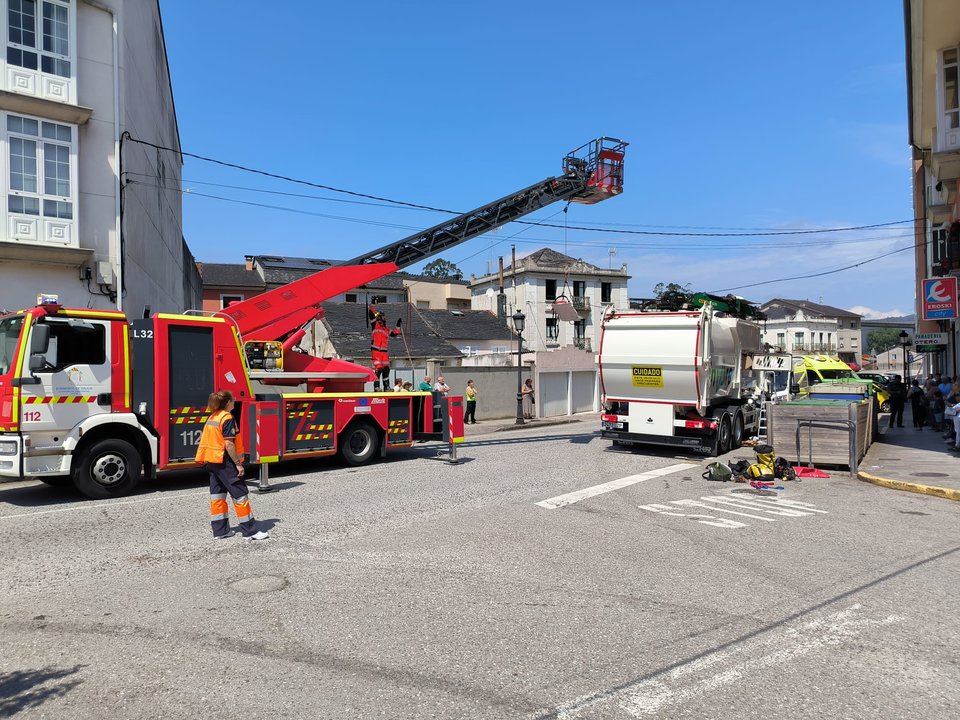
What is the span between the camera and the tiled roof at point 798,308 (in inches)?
3642

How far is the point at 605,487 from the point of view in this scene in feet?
36.1

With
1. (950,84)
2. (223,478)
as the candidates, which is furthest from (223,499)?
(950,84)

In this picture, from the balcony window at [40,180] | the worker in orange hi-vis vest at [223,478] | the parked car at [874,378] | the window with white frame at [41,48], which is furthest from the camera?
the parked car at [874,378]

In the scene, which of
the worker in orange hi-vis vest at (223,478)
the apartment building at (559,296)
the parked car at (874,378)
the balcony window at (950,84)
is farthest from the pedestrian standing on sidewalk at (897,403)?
the apartment building at (559,296)

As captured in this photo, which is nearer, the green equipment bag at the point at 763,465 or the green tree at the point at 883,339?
the green equipment bag at the point at 763,465

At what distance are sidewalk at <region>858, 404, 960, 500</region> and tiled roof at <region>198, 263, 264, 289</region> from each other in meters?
49.3

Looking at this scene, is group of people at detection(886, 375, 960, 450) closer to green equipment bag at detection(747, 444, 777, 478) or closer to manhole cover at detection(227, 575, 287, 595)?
green equipment bag at detection(747, 444, 777, 478)

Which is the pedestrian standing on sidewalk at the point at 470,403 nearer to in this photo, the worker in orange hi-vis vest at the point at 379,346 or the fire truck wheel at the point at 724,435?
the worker in orange hi-vis vest at the point at 379,346

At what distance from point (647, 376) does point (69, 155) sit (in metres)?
13.3

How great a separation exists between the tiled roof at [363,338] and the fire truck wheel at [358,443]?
19.6 meters

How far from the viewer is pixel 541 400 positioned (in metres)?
26.7

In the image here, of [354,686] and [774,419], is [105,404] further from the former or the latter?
[774,419]

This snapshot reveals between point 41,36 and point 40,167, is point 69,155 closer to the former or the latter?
point 40,167

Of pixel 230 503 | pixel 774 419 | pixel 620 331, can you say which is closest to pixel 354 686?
pixel 230 503
